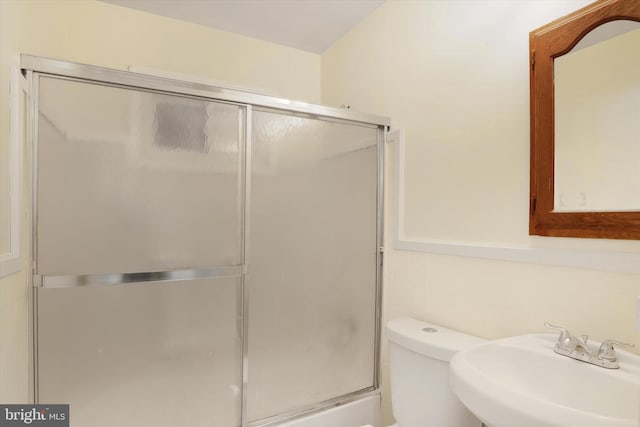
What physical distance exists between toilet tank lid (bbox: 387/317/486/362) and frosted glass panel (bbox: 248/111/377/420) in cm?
35

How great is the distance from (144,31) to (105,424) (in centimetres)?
195

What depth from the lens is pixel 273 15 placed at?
76.5 inches

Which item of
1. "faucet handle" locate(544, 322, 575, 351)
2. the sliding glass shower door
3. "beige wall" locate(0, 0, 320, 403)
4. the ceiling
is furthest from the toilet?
the ceiling

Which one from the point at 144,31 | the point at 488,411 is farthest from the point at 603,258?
the point at 144,31

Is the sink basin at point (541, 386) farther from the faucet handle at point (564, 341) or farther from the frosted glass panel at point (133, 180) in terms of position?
the frosted glass panel at point (133, 180)

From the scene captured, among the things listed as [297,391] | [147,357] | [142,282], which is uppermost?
[142,282]

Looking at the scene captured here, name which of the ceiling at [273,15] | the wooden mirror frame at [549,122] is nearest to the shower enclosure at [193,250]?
the ceiling at [273,15]

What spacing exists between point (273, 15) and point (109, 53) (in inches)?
36.8

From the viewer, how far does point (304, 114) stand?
5.26 ft

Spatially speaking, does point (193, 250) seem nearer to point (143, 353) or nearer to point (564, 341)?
Result: point (143, 353)

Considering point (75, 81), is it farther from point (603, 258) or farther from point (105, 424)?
point (603, 258)

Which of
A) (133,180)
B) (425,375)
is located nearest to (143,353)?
(133,180)

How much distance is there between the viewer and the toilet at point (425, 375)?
1.20 metres

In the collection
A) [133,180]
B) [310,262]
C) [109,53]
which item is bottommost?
[310,262]
